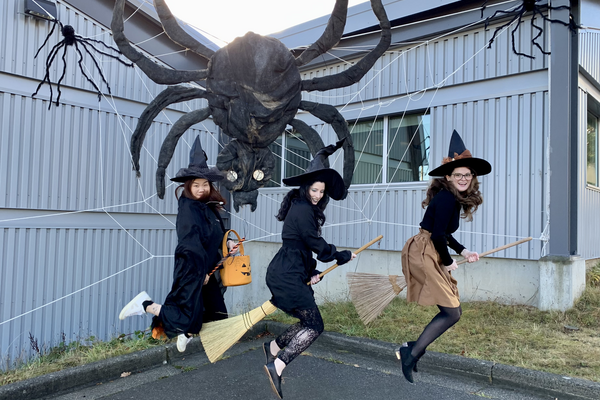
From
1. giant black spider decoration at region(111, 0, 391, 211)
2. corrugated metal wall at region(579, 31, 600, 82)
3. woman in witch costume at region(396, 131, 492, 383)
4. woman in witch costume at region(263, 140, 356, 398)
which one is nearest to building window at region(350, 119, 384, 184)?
corrugated metal wall at region(579, 31, 600, 82)

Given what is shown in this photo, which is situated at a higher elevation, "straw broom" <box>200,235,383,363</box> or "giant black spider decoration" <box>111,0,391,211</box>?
"giant black spider decoration" <box>111,0,391,211</box>

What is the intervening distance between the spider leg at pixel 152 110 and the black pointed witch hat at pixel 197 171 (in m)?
0.80

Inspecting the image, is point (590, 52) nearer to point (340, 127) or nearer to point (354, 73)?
point (354, 73)

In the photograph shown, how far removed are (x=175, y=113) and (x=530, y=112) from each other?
655 cm

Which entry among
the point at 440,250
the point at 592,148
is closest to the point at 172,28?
the point at 440,250

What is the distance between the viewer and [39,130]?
7.62 m

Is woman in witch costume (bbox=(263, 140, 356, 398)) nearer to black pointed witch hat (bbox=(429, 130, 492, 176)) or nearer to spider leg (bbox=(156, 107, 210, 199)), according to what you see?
black pointed witch hat (bbox=(429, 130, 492, 176))

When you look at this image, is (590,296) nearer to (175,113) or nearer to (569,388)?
(569,388)

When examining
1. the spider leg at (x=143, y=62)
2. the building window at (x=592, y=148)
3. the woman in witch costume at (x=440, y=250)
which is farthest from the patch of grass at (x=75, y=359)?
the building window at (x=592, y=148)

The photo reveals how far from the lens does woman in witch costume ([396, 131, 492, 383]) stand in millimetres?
3758

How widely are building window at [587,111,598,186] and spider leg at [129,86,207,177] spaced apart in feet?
23.9

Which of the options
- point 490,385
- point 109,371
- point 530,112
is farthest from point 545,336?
point 109,371

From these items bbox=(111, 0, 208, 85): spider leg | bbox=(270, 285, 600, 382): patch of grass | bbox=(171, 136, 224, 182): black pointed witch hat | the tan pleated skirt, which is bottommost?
bbox=(270, 285, 600, 382): patch of grass

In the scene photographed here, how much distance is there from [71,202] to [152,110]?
4.16 m
